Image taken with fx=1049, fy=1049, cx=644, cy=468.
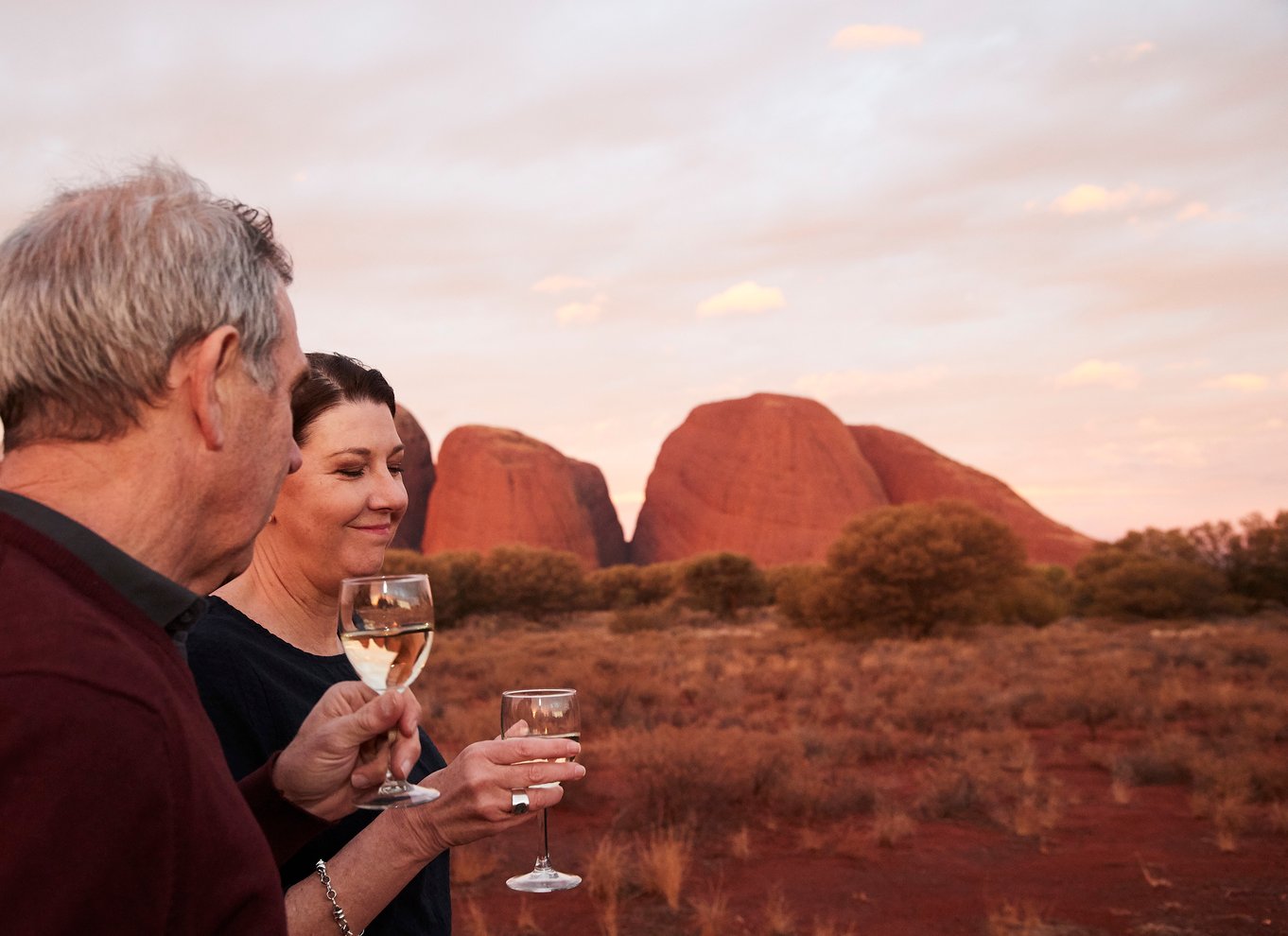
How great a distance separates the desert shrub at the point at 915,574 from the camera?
2714 cm

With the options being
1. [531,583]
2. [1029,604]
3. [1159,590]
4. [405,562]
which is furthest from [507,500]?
[1159,590]

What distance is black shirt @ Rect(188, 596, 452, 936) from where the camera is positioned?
5.98ft

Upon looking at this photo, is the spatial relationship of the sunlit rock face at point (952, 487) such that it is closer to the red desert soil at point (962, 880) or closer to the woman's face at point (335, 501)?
the red desert soil at point (962, 880)

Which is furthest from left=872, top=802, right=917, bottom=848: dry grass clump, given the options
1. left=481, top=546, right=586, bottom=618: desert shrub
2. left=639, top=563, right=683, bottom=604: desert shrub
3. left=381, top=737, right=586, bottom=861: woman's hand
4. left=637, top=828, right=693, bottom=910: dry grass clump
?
left=639, top=563, right=683, bottom=604: desert shrub

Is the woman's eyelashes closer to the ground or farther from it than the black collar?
farther from it

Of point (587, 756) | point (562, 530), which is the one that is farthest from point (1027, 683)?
point (562, 530)

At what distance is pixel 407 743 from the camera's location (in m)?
1.57

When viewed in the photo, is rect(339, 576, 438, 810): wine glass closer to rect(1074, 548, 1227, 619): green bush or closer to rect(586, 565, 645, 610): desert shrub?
rect(1074, 548, 1227, 619): green bush

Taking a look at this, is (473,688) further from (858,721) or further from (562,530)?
(562,530)

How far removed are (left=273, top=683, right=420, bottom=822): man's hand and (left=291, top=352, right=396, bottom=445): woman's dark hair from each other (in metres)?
0.75

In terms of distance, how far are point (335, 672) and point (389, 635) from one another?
70 centimetres

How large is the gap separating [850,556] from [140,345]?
2830 centimetres

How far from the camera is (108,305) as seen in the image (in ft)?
3.57

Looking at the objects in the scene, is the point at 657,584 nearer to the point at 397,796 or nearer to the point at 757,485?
the point at 757,485
